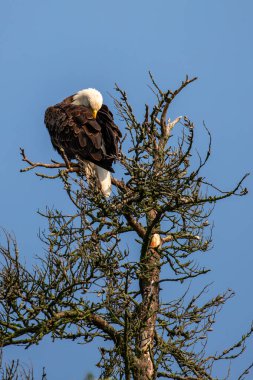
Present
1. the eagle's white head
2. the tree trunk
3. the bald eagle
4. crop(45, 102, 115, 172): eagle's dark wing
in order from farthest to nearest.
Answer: the eagle's white head < crop(45, 102, 115, 172): eagle's dark wing < the bald eagle < the tree trunk

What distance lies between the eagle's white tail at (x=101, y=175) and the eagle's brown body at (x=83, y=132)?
80 millimetres

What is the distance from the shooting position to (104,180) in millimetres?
11219

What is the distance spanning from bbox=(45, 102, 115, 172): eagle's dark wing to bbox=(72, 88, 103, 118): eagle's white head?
0.54ft

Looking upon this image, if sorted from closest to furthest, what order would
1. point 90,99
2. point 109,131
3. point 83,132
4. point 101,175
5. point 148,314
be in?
point 148,314
point 101,175
point 109,131
point 83,132
point 90,99

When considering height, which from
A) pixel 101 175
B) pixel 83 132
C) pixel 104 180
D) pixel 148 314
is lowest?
pixel 148 314

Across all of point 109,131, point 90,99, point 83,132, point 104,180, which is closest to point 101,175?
point 104,180

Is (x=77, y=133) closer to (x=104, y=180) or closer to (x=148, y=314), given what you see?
(x=104, y=180)

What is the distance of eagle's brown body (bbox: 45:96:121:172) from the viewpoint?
38.5ft

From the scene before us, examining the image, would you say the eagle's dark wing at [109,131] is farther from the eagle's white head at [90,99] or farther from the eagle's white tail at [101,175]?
the eagle's white tail at [101,175]

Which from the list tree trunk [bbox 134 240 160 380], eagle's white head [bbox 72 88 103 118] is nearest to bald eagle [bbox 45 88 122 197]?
eagle's white head [bbox 72 88 103 118]

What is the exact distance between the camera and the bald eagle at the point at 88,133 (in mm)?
11586

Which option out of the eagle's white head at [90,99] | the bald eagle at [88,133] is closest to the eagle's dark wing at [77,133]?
the bald eagle at [88,133]

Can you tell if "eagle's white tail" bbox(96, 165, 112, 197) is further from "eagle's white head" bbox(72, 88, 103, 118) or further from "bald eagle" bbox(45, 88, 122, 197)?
"eagle's white head" bbox(72, 88, 103, 118)

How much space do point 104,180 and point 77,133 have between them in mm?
1370
